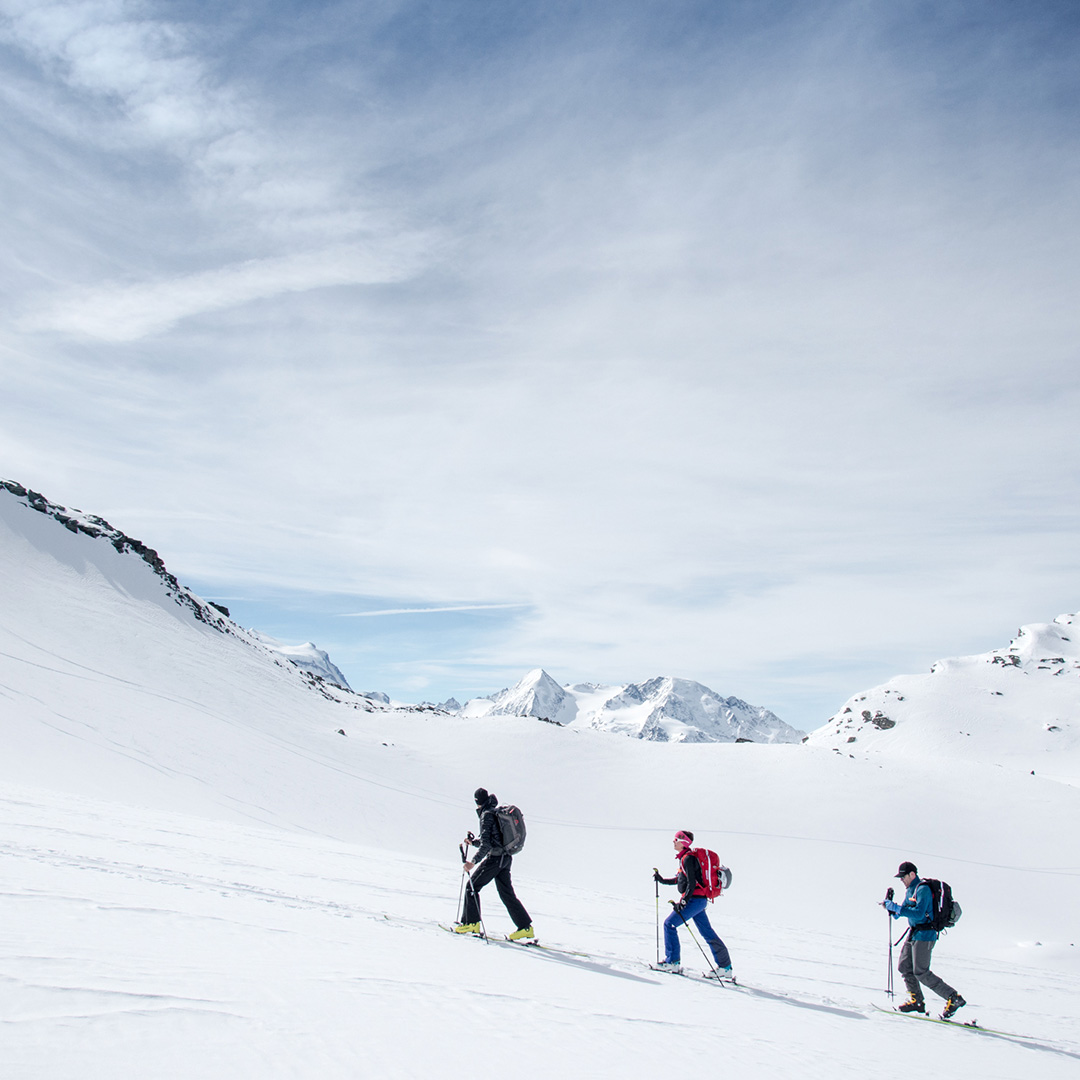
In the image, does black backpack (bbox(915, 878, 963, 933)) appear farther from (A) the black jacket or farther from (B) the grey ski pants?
(A) the black jacket

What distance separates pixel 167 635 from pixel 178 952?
4525 centimetres

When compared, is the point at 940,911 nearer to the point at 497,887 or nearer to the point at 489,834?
the point at 497,887

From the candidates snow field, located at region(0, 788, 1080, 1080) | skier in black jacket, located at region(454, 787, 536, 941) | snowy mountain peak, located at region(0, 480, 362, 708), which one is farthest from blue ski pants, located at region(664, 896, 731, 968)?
snowy mountain peak, located at region(0, 480, 362, 708)

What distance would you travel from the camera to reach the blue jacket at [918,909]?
9.15 m

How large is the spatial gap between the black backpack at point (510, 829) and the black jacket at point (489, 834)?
0.04m

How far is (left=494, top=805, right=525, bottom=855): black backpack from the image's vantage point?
29.9 feet

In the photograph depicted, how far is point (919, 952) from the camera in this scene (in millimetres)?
9102

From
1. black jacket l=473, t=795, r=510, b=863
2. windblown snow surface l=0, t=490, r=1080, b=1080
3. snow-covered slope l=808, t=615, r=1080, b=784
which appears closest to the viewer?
windblown snow surface l=0, t=490, r=1080, b=1080

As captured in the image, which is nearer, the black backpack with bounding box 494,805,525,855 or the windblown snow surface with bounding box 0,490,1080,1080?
the windblown snow surface with bounding box 0,490,1080,1080

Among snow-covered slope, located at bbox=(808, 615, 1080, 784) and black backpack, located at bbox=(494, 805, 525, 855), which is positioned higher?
snow-covered slope, located at bbox=(808, 615, 1080, 784)

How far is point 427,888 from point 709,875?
581 cm

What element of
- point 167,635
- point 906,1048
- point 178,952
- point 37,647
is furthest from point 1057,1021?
point 167,635

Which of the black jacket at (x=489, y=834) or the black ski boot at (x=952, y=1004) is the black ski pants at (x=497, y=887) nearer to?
the black jacket at (x=489, y=834)

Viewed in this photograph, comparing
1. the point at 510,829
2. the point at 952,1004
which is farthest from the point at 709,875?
the point at 952,1004
